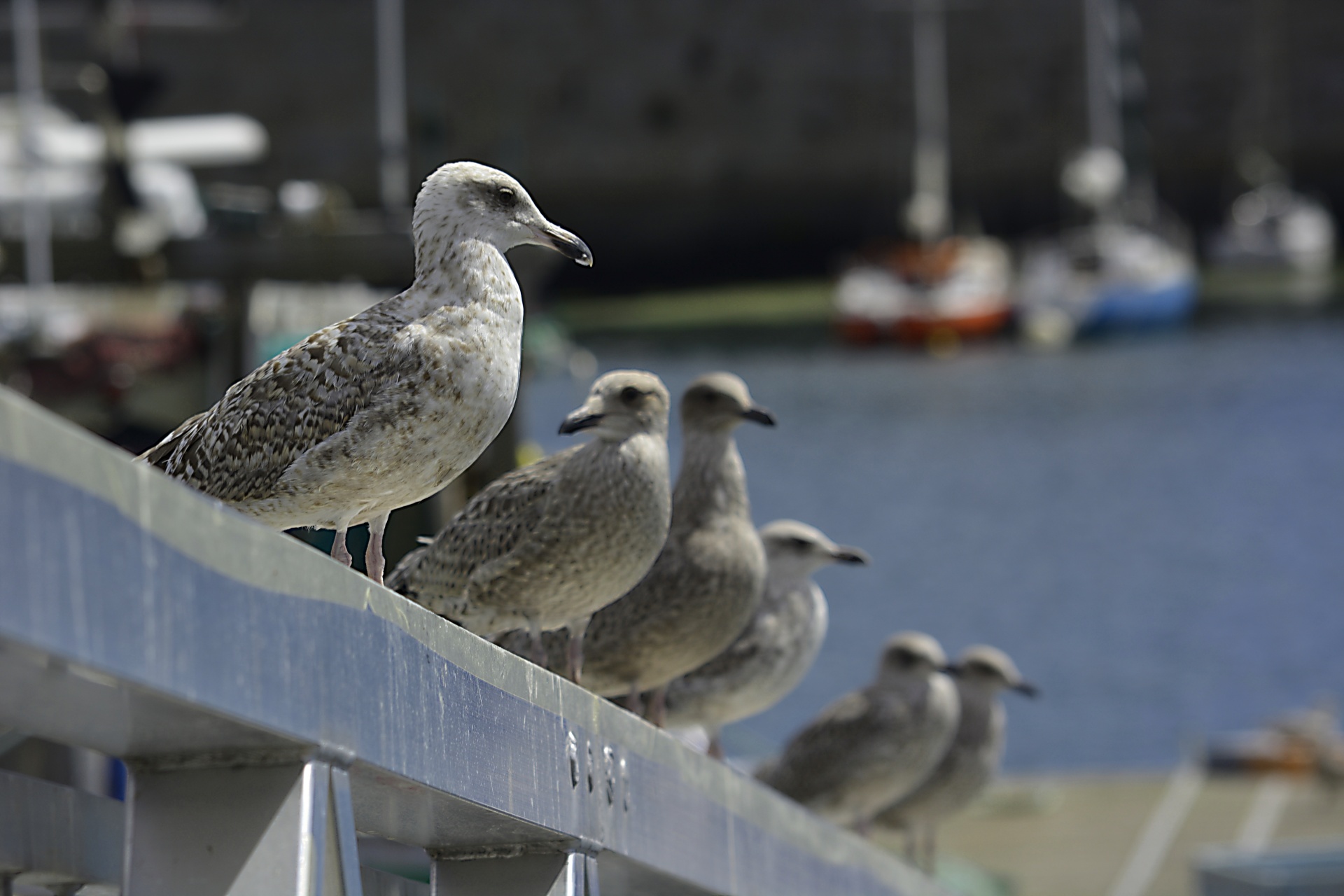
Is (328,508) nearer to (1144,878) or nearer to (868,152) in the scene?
(1144,878)

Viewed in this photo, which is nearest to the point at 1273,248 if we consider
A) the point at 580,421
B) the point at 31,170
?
the point at 31,170

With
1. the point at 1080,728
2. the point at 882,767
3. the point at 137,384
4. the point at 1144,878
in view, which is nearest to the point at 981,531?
the point at 1080,728

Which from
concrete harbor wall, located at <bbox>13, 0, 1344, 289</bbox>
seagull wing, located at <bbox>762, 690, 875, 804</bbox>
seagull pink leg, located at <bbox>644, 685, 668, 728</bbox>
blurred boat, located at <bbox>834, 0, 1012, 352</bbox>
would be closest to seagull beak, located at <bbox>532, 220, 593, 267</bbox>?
seagull pink leg, located at <bbox>644, 685, 668, 728</bbox>

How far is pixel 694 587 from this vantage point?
487cm

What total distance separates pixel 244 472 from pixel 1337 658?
2601 cm

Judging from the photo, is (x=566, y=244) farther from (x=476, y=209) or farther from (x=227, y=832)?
(x=227, y=832)

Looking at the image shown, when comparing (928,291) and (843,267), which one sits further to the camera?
(843,267)

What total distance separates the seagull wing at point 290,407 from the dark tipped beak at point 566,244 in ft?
1.03

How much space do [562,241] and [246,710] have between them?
1.72 meters

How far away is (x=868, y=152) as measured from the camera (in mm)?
61656

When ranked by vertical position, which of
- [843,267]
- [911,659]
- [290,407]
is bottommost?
[843,267]

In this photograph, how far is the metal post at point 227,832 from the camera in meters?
1.79

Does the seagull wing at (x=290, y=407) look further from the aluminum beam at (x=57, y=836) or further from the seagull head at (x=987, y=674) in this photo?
the seagull head at (x=987, y=674)

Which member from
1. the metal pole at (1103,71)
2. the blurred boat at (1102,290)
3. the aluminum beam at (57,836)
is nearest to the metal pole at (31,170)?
the aluminum beam at (57,836)
